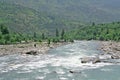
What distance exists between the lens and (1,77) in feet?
219

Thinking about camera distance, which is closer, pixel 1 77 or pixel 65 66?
pixel 1 77

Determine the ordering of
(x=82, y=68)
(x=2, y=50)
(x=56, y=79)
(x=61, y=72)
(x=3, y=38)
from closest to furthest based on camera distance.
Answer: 1. (x=56, y=79)
2. (x=61, y=72)
3. (x=82, y=68)
4. (x=2, y=50)
5. (x=3, y=38)

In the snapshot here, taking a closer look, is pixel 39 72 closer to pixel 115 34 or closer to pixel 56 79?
pixel 56 79

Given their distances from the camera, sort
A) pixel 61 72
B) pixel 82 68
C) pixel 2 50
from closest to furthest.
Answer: pixel 61 72 → pixel 82 68 → pixel 2 50

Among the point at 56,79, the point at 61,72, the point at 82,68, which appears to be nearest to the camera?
the point at 56,79

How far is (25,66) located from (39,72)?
9007 mm

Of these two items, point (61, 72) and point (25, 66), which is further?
point (25, 66)

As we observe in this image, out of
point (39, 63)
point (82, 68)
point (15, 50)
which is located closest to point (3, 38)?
point (15, 50)

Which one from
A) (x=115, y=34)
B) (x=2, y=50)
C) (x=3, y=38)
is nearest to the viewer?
(x=2, y=50)

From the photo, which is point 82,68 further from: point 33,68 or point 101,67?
point 33,68

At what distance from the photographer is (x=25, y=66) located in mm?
81188

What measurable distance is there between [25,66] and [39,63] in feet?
20.9

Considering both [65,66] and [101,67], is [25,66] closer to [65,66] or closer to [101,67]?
[65,66]

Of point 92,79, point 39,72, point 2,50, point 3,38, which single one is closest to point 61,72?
point 39,72
